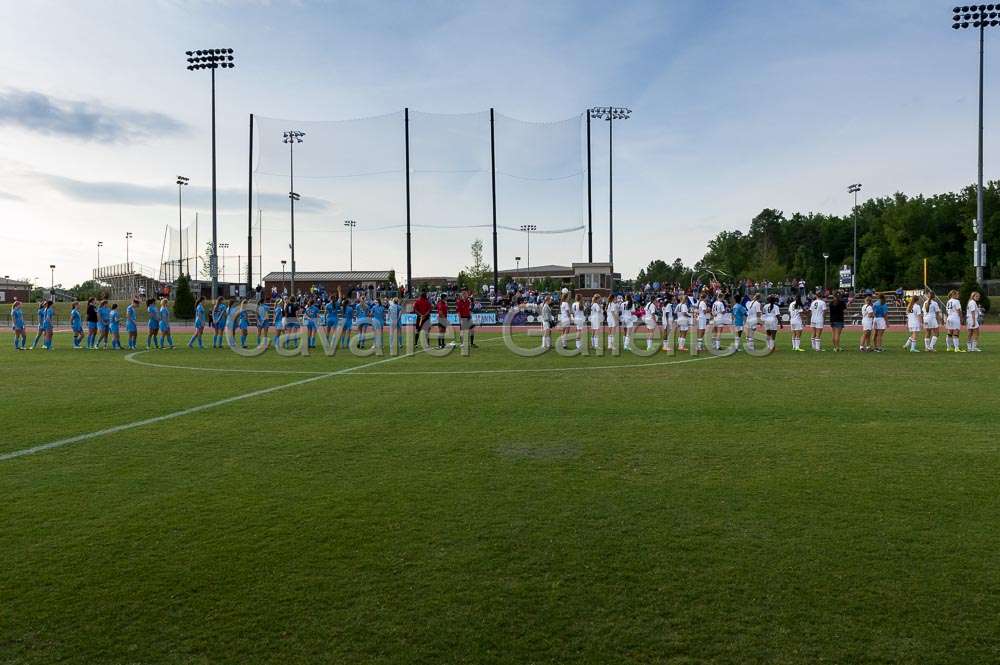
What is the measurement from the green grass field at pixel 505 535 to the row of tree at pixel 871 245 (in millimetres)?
85707

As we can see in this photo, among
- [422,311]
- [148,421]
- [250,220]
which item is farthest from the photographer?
[250,220]

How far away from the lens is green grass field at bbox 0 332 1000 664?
11.6 feet

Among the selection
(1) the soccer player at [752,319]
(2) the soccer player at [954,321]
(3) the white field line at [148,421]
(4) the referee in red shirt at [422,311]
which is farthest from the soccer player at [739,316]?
(3) the white field line at [148,421]

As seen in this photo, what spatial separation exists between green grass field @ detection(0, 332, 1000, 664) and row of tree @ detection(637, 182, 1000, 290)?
8571 cm

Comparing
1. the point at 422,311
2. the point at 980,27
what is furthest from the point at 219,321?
the point at 980,27

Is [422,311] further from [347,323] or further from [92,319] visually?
[92,319]

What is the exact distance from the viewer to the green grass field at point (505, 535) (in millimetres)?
3523

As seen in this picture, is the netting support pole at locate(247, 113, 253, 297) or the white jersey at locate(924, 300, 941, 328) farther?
the netting support pole at locate(247, 113, 253, 297)

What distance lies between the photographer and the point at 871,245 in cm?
9962

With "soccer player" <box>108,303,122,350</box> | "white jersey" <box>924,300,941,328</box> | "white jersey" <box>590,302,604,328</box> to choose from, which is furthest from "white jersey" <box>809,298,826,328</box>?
"soccer player" <box>108,303,122,350</box>

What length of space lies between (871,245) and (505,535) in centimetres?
→ 10777

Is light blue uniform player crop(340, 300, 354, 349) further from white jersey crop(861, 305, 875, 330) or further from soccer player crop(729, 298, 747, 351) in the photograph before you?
white jersey crop(861, 305, 875, 330)

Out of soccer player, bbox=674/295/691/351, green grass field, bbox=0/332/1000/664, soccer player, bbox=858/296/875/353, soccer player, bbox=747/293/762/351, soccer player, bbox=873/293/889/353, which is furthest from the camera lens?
soccer player, bbox=674/295/691/351

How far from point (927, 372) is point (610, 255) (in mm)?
43937
